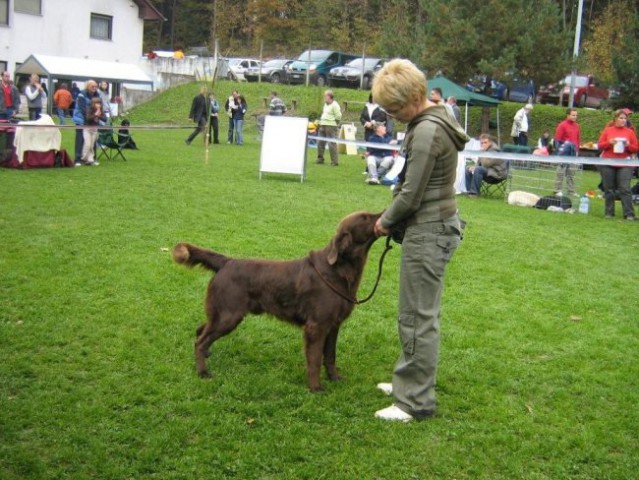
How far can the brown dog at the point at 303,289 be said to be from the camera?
452 cm

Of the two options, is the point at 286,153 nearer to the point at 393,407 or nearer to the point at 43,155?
→ the point at 43,155

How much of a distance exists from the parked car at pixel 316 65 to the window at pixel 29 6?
13689mm

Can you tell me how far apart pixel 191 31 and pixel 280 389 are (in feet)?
206

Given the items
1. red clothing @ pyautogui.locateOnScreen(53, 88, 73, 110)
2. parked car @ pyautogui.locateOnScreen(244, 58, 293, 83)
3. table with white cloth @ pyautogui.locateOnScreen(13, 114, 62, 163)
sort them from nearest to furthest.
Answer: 1. table with white cloth @ pyautogui.locateOnScreen(13, 114, 62, 163)
2. red clothing @ pyautogui.locateOnScreen(53, 88, 73, 110)
3. parked car @ pyautogui.locateOnScreen(244, 58, 293, 83)

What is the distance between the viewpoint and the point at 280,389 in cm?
470

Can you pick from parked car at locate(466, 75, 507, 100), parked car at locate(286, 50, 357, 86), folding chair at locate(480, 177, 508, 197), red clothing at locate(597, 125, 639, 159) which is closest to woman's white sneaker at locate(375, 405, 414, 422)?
red clothing at locate(597, 125, 639, 159)

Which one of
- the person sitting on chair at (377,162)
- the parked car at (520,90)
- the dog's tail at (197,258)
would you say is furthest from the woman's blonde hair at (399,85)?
the parked car at (520,90)

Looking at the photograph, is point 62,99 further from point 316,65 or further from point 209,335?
point 209,335

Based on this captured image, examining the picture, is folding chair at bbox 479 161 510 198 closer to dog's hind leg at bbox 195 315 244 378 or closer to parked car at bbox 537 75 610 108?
dog's hind leg at bbox 195 315 244 378

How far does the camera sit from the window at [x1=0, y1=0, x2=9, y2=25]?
116 ft

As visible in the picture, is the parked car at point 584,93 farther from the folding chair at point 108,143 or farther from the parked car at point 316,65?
the folding chair at point 108,143

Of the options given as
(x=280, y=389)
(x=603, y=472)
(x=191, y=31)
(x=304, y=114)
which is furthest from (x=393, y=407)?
(x=191, y=31)

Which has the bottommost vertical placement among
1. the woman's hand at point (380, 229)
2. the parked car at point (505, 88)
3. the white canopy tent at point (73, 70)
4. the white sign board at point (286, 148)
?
the woman's hand at point (380, 229)

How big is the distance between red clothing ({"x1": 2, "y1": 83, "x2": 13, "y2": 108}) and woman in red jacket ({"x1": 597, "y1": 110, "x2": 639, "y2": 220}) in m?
15.3
